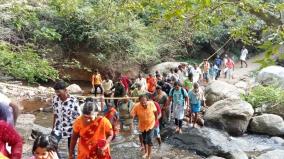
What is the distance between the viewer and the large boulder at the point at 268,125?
13188 mm

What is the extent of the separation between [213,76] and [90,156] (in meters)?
16.2

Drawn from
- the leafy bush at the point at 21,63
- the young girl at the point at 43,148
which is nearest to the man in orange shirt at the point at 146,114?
the leafy bush at the point at 21,63

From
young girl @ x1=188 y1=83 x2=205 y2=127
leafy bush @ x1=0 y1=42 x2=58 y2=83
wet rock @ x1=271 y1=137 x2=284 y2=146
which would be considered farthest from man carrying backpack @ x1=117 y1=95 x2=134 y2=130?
wet rock @ x1=271 y1=137 x2=284 y2=146

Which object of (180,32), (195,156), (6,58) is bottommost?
(195,156)

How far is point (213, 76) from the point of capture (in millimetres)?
21406

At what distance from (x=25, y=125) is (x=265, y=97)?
27.1ft

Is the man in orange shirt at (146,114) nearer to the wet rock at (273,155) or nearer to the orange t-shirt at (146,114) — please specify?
the orange t-shirt at (146,114)

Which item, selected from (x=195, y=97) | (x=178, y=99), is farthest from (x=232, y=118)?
(x=178, y=99)

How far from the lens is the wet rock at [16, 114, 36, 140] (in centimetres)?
1090

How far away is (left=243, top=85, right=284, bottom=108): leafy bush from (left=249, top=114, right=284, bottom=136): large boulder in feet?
4.70

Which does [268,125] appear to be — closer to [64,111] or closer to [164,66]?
[64,111]

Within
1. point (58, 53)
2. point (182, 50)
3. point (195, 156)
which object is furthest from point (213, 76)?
point (195, 156)

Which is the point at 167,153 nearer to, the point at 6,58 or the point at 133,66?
the point at 6,58

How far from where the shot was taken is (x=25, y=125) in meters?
11.8
